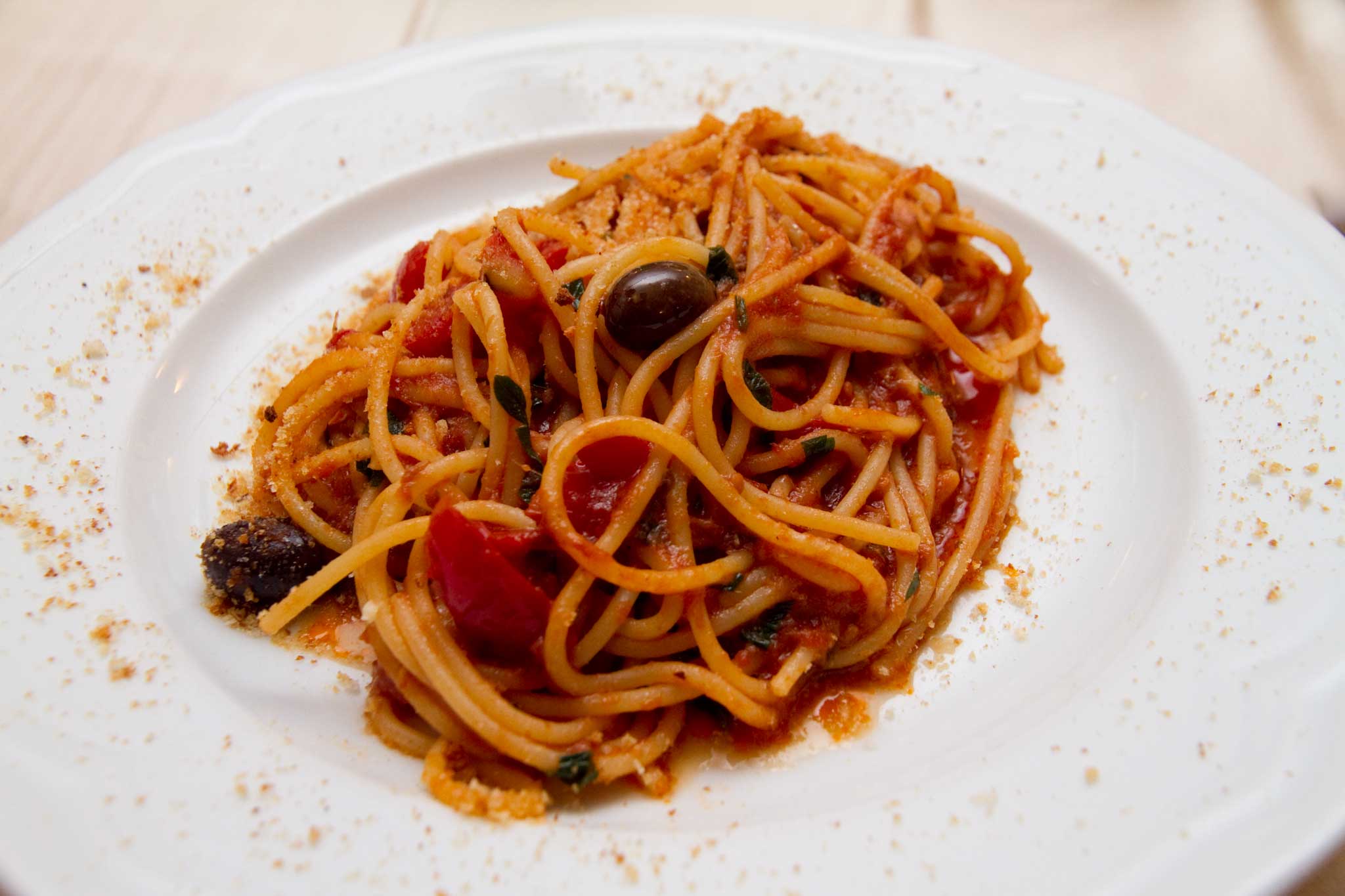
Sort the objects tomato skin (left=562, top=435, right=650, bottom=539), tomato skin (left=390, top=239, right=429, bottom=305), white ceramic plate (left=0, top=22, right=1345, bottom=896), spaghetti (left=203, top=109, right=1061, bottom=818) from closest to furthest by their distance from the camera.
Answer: white ceramic plate (left=0, top=22, right=1345, bottom=896) < spaghetti (left=203, top=109, right=1061, bottom=818) < tomato skin (left=562, top=435, right=650, bottom=539) < tomato skin (left=390, top=239, right=429, bottom=305)

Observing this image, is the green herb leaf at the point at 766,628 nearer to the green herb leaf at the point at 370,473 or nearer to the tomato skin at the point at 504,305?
the tomato skin at the point at 504,305

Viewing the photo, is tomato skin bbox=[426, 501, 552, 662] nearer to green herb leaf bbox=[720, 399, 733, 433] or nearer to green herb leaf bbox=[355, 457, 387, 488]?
green herb leaf bbox=[355, 457, 387, 488]

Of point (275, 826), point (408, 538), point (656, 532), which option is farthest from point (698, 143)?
point (275, 826)

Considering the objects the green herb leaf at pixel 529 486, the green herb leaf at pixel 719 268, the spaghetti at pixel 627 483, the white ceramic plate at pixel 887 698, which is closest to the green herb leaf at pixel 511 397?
the spaghetti at pixel 627 483

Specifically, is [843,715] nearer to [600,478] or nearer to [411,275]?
[600,478]

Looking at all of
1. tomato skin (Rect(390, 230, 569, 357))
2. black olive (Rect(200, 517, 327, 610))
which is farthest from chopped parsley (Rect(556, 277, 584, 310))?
black olive (Rect(200, 517, 327, 610))

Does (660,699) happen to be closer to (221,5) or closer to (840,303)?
(840,303)
